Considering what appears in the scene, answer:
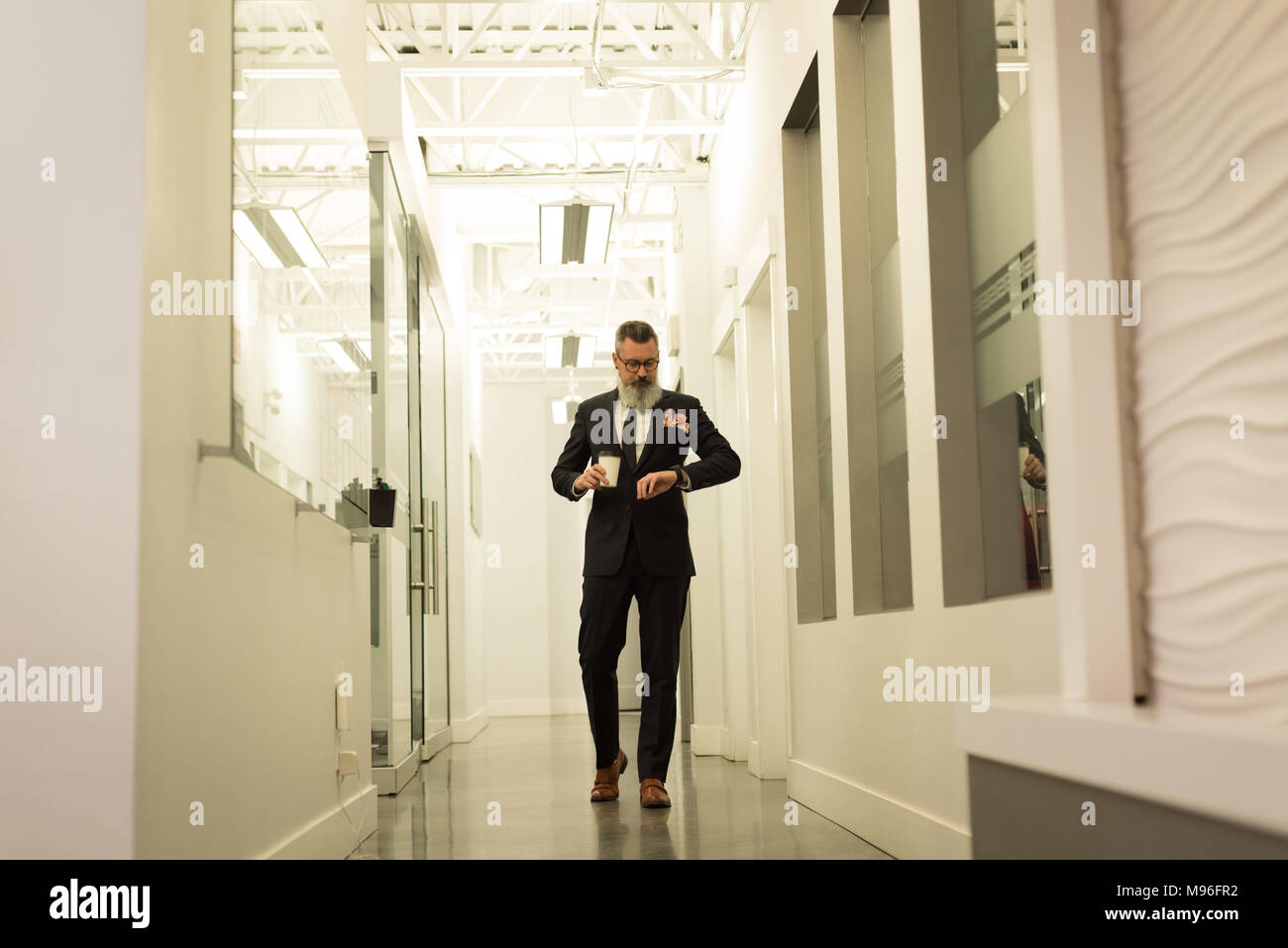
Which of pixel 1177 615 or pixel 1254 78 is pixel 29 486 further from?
pixel 1254 78

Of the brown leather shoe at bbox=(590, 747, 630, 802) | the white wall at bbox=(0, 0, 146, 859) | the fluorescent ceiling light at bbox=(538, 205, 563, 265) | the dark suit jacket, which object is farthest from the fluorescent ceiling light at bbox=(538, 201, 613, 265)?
the white wall at bbox=(0, 0, 146, 859)

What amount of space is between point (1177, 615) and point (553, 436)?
11.8m

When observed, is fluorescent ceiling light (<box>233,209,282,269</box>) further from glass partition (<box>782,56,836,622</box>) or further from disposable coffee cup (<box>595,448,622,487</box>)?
glass partition (<box>782,56,836,622</box>)

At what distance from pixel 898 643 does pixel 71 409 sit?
216 cm

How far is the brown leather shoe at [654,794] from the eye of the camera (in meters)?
4.05

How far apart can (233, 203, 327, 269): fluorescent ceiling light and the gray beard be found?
149 centimetres

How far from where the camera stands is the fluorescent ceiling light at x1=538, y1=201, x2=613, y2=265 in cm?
640

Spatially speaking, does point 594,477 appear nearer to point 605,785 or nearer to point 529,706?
point 605,785

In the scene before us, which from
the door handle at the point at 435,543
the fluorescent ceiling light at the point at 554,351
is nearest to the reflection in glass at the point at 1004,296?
the door handle at the point at 435,543

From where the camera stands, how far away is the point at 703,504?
682cm

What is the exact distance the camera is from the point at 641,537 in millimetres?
4172

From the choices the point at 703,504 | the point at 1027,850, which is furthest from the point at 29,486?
the point at 703,504

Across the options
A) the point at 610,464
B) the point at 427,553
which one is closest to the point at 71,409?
the point at 610,464

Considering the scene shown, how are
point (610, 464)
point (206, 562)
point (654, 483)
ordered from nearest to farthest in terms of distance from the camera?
point (206, 562) < point (610, 464) < point (654, 483)
